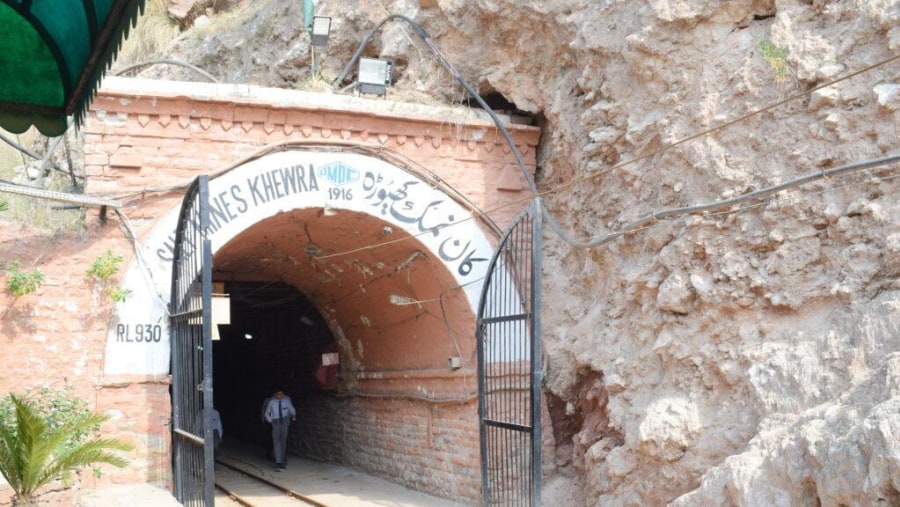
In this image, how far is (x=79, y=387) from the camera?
8789 millimetres

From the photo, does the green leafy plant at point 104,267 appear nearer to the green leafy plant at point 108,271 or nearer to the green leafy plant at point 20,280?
the green leafy plant at point 108,271

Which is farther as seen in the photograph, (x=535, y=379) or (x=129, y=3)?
(x=535, y=379)

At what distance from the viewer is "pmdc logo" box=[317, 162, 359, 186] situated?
10.0m

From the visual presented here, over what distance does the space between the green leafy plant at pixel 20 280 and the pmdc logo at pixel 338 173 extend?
3.02 metres

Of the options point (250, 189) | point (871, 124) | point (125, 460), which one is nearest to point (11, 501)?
point (125, 460)

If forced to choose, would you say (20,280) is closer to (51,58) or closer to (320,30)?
(51,58)

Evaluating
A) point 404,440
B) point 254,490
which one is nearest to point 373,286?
point 404,440

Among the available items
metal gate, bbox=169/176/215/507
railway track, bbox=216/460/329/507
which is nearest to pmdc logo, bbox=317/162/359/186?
metal gate, bbox=169/176/215/507

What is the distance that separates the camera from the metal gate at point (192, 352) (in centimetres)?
738

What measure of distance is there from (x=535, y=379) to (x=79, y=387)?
172 inches

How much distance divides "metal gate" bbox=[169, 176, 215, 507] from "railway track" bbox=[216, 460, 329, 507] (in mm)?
3074

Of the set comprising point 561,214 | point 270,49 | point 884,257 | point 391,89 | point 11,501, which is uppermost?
point 270,49

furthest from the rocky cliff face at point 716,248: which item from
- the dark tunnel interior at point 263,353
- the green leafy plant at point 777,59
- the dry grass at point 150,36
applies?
the dry grass at point 150,36

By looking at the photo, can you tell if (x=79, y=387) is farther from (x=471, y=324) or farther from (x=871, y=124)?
(x=871, y=124)
